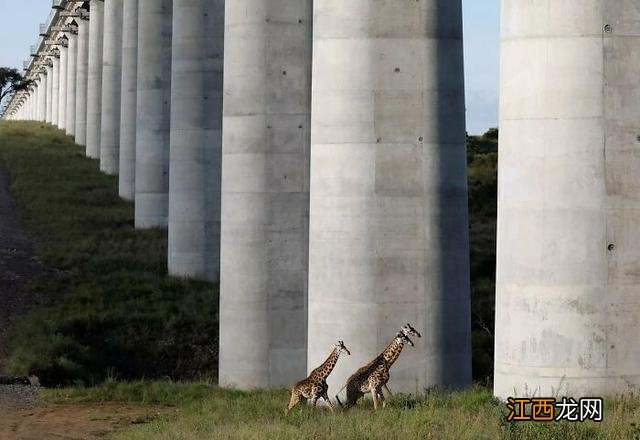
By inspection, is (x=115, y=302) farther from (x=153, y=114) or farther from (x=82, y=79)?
(x=82, y=79)

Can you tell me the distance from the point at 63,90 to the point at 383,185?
9528 cm

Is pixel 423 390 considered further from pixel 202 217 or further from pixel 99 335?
pixel 202 217

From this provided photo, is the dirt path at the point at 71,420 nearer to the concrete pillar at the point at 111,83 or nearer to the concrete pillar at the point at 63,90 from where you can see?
the concrete pillar at the point at 111,83

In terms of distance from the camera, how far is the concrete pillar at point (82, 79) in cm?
9106

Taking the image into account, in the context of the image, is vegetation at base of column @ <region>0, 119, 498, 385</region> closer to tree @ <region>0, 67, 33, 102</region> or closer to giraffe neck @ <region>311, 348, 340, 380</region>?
giraffe neck @ <region>311, 348, 340, 380</region>

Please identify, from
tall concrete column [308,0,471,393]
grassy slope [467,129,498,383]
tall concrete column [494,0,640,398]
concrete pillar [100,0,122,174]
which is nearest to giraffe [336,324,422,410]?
grassy slope [467,129,498,383]

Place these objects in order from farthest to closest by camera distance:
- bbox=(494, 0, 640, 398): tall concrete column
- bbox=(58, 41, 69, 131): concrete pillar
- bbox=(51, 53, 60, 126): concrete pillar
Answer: bbox=(51, 53, 60, 126): concrete pillar, bbox=(58, 41, 69, 131): concrete pillar, bbox=(494, 0, 640, 398): tall concrete column

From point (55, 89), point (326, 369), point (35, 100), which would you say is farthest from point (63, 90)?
point (326, 369)

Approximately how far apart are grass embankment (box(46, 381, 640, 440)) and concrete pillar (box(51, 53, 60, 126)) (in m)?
96.7

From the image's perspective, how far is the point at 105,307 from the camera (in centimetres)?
3644

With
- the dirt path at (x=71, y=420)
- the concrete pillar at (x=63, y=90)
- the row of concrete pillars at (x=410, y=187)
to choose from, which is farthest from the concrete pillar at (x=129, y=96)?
the concrete pillar at (x=63, y=90)

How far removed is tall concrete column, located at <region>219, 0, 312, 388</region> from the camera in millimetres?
27391

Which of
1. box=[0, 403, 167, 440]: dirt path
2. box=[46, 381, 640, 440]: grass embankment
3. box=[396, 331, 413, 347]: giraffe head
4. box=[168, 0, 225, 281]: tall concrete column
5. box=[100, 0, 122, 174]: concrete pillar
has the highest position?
box=[100, 0, 122, 174]: concrete pillar

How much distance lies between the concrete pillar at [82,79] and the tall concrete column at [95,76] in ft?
29.6
